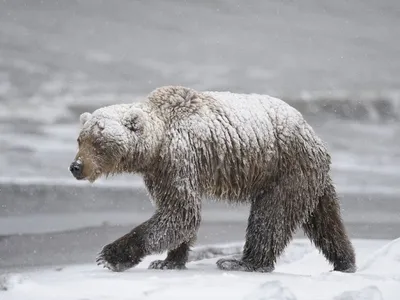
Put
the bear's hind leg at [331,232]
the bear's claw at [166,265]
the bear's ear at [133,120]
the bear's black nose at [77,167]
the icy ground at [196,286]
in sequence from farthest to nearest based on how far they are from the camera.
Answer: the bear's hind leg at [331,232], the bear's claw at [166,265], the bear's ear at [133,120], the bear's black nose at [77,167], the icy ground at [196,286]

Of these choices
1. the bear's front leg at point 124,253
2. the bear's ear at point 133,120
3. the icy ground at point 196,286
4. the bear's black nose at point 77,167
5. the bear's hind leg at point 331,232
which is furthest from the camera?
the bear's hind leg at point 331,232

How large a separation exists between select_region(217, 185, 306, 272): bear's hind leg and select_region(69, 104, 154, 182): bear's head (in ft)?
4.01

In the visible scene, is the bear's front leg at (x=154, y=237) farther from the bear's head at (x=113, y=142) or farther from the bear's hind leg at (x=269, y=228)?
the bear's hind leg at (x=269, y=228)

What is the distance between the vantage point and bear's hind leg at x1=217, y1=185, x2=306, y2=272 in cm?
812

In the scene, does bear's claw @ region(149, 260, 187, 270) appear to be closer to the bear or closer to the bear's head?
the bear

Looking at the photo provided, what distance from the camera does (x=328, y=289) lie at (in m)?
6.92

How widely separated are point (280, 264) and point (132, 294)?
3.92 meters

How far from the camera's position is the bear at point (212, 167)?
24.8 ft

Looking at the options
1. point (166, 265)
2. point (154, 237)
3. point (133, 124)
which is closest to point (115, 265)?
point (154, 237)

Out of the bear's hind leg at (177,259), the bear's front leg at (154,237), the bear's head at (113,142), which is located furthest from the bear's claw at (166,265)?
the bear's head at (113,142)

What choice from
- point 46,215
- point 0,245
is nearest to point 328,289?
point 0,245

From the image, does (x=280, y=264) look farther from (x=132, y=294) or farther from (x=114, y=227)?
(x=114, y=227)

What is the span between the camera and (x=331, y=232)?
8.67m

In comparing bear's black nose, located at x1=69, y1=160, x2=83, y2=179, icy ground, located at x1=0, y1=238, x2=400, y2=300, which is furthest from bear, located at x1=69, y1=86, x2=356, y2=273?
icy ground, located at x1=0, y1=238, x2=400, y2=300
